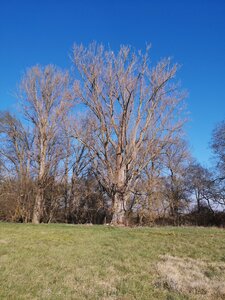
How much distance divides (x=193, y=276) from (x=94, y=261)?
244cm

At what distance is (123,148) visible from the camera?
59.9 feet

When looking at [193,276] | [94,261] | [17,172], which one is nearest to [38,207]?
[17,172]

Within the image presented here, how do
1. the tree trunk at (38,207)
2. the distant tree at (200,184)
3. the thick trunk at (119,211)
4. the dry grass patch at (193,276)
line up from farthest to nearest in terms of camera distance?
the distant tree at (200,184), the tree trunk at (38,207), the thick trunk at (119,211), the dry grass patch at (193,276)

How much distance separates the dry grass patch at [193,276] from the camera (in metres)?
5.16

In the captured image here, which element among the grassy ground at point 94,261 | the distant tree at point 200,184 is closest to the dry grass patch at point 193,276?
the grassy ground at point 94,261

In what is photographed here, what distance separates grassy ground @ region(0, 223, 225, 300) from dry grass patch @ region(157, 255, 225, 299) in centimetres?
8

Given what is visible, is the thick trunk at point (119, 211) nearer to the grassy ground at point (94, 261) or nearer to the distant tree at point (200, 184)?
the grassy ground at point (94, 261)

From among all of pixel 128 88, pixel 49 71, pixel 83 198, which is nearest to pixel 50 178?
pixel 83 198

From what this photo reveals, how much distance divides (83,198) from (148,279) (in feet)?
74.9

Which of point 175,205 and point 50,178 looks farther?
point 175,205

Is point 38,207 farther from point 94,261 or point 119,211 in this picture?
point 94,261

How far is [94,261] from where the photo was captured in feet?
24.8

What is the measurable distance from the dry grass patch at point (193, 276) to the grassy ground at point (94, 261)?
0.27ft

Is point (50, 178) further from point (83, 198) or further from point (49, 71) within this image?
point (49, 71)
